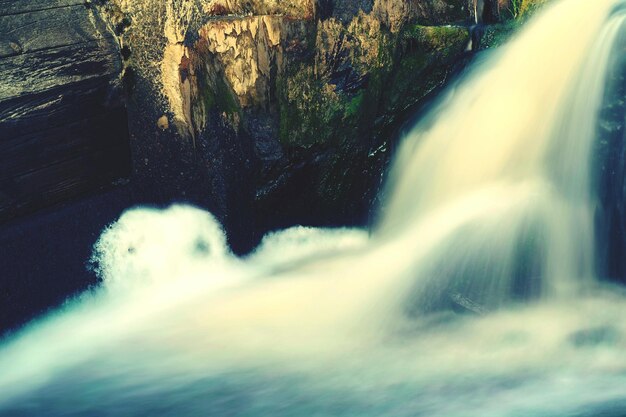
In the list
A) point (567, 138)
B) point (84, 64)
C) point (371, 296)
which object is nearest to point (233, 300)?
point (371, 296)

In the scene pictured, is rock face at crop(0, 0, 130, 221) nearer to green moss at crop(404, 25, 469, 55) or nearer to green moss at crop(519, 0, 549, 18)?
green moss at crop(404, 25, 469, 55)

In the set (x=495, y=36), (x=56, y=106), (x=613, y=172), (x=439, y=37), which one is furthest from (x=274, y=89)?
(x=613, y=172)

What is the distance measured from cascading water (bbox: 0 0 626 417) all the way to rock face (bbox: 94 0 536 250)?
7.9 inches

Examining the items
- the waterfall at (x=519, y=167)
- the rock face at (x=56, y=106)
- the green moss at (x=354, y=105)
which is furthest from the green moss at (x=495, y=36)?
the rock face at (x=56, y=106)

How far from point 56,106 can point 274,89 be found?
1.18 meters

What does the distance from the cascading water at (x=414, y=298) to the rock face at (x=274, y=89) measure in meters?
0.20

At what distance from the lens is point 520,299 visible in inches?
181

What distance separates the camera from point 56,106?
4.73 metres

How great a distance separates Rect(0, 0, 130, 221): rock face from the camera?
4543 mm

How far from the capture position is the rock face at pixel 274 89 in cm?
497

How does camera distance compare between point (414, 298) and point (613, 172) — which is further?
point (414, 298)

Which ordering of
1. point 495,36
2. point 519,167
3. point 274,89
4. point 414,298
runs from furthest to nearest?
point 495,36
point 274,89
point 519,167
point 414,298

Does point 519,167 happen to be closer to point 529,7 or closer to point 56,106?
point 529,7

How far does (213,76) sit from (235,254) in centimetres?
104
